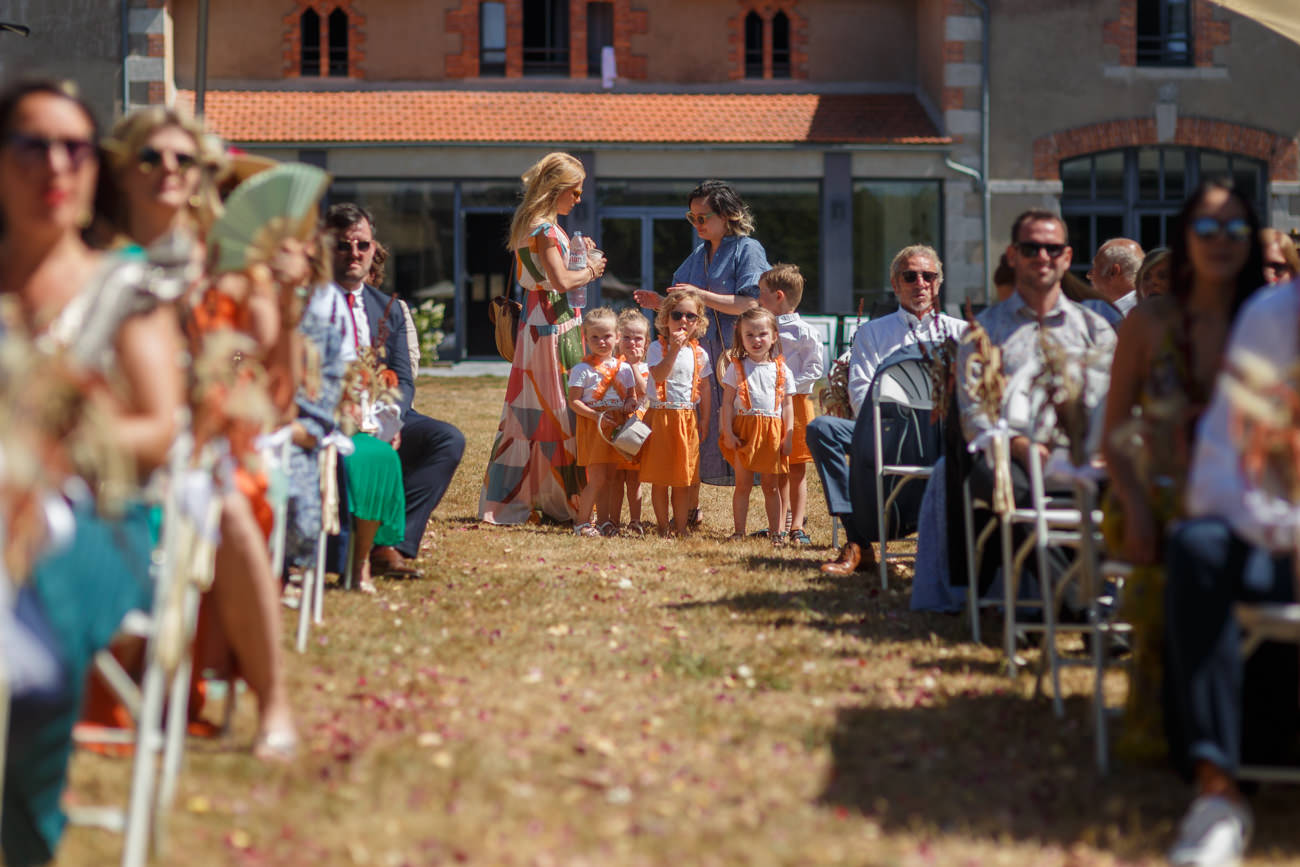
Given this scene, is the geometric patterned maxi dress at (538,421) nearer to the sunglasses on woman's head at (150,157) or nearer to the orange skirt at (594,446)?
the orange skirt at (594,446)

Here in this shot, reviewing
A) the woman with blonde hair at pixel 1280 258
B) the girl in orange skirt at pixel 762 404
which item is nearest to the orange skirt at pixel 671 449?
the girl in orange skirt at pixel 762 404

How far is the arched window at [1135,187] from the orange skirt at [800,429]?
16833 mm

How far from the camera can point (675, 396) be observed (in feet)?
31.1

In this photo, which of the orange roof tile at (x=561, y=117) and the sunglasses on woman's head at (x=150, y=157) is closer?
the sunglasses on woman's head at (x=150, y=157)

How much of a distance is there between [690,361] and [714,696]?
4.53 m

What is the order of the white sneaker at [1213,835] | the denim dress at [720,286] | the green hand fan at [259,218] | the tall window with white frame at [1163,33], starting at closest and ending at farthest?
the white sneaker at [1213,835]
the green hand fan at [259,218]
the denim dress at [720,286]
the tall window with white frame at [1163,33]

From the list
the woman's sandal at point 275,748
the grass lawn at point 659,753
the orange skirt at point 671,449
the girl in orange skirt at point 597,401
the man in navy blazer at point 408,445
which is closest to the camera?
the grass lawn at point 659,753

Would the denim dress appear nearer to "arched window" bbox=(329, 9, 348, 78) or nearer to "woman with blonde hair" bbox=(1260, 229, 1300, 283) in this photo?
"woman with blonde hair" bbox=(1260, 229, 1300, 283)

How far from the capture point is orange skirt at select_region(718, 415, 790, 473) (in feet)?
30.1

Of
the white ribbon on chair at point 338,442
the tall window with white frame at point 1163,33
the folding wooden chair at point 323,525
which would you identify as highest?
the tall window with white frame at point 1163,33

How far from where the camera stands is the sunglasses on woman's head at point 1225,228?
4.13m

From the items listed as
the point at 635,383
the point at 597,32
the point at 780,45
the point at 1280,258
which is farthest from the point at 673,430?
the point at 780,45

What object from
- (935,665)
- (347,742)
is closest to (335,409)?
(347,742)

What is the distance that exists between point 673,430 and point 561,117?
17092mm
